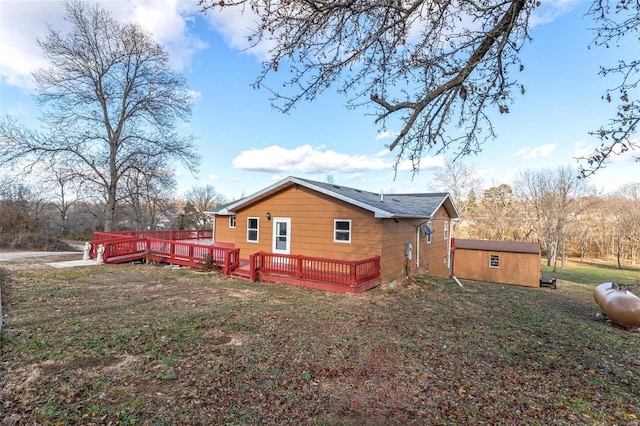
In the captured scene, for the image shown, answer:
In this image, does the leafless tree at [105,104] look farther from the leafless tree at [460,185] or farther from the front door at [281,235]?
the leafless tree at [460,185]

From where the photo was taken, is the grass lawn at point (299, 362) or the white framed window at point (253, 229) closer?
the grass lawn at point (299, 362)

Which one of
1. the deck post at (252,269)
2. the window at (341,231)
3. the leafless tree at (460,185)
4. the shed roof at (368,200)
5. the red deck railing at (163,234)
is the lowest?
the deck post at (252,269)

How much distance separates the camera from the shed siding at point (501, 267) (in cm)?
1758

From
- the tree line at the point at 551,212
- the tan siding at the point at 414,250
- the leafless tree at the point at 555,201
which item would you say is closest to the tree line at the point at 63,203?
the tan siding at the point at 414,250

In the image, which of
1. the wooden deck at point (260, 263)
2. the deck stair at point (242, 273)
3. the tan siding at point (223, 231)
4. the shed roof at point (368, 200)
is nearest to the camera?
the wooden deck at point (260, 263)

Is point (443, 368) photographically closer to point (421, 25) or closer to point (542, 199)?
point (421, 25)

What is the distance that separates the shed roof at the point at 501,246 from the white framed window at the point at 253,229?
551 inches

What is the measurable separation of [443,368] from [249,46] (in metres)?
5.11

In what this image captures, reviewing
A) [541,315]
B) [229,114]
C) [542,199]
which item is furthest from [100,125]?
[542,199]

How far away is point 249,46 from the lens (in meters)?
3.39

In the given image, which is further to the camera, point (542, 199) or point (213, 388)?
point (542, 199)

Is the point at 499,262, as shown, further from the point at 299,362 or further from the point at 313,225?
the point at 299,362

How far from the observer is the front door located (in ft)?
38.7

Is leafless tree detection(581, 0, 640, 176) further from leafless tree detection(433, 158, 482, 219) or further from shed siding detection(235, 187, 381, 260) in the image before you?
leafless tree detection(433, 158, 482, 219)
